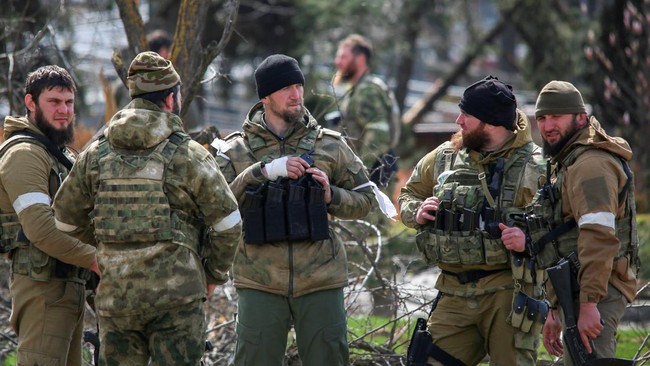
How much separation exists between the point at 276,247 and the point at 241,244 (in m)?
0.23

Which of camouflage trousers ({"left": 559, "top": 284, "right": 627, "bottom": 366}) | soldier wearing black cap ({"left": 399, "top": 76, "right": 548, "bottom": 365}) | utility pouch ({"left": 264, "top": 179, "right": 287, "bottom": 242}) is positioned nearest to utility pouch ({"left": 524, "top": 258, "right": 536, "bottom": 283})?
soldier wearing black cap ({"left": 399, "top": 76, "right": 548, "bottom": 365})

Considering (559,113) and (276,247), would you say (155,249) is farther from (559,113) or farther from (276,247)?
(559,113)

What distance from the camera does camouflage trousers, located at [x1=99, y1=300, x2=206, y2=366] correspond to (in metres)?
5.58

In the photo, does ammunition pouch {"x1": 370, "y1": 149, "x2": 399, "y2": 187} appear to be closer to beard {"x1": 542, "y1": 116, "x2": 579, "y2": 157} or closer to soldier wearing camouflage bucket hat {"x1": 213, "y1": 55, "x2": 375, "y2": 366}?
soldier wearing camouflage bucket hat {"x1": 213, "y1": 55, "x2": 375, "y2": 366}

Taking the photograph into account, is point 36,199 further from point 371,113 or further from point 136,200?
point 371,113

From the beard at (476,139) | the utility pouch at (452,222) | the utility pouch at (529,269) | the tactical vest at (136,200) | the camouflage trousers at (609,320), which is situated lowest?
the camouflage trousers at (609,320)

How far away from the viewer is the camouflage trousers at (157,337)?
5582 mm

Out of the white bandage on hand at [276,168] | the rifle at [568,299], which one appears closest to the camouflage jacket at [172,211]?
the white bandage on hand at [276,168]

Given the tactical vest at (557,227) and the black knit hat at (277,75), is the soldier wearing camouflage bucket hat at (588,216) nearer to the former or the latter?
the tactical vest at (557,227)

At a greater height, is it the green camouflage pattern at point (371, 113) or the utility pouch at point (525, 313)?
the green camouflage pattern at point (371, 113)

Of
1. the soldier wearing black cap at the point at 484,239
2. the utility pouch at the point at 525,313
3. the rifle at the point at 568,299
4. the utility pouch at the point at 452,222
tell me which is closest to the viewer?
the rifle at the point at 568,299

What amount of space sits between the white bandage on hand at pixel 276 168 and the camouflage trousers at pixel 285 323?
25.6 inches

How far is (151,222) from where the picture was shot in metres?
5.53

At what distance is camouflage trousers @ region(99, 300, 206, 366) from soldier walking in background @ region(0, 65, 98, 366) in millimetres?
693
